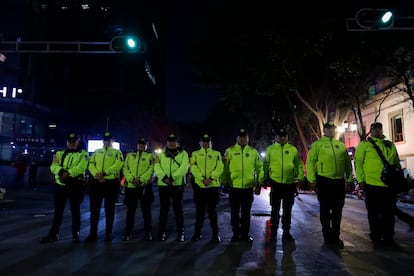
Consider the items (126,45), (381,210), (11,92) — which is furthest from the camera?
(11,92)

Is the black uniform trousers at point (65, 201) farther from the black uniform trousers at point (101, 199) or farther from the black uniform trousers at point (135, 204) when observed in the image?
the black uniform trousers at point (135, 204)

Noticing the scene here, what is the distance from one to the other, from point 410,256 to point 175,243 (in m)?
3.71

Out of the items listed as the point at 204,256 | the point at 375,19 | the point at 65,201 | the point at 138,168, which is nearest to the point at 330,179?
the point at 204,256

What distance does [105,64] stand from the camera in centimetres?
5478

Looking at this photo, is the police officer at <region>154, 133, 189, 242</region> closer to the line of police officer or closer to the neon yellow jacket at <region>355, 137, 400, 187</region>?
the line of police officer

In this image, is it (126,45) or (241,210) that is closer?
(241,210)

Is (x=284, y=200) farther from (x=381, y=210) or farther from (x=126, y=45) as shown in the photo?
(x=126, y=45)

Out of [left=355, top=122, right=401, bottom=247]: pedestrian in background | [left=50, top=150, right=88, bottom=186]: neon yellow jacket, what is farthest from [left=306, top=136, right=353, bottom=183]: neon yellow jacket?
[left=50, top=150, right=88, bottom=186]: neon yellow jacket

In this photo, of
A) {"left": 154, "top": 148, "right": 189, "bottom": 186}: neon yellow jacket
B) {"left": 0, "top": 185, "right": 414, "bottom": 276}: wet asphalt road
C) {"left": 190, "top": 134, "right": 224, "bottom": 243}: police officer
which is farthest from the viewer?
{"left": 154, "top": 148, "right": 189, "bottom": 186}: neon yellow jacket

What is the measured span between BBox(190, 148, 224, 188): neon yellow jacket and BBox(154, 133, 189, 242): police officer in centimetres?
25

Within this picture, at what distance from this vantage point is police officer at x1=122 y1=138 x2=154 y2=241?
7.34 m

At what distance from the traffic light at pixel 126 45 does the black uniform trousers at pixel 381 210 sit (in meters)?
8.59

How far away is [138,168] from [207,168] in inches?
52.0

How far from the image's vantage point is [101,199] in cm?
728
